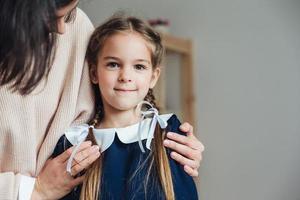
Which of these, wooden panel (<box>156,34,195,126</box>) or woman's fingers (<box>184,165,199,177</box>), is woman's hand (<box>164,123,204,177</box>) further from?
wooden panel (<box>156,34,195,126</box>)

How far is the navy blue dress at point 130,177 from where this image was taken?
0.96 m

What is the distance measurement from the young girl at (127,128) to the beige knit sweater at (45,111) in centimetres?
3

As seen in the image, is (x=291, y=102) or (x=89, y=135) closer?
(x=89, y=135)

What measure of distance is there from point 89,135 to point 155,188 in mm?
202

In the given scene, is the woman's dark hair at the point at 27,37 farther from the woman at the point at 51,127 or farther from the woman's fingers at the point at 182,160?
the woman's fingers at the point at 182,160

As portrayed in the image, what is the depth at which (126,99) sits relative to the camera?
1.02m

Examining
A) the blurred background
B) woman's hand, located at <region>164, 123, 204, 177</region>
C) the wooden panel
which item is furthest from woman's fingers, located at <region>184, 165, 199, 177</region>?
the wooden panel

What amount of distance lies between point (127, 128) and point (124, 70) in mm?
135

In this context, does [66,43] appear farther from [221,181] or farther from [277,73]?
[221,181]

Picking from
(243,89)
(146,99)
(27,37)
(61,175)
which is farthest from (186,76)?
(27,37)

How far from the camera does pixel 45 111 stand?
1.01 metres

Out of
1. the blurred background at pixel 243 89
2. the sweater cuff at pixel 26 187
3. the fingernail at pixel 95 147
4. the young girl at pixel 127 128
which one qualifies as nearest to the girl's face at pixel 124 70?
the young girl at pixel 127 128

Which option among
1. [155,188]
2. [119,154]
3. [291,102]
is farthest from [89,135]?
[291,102]

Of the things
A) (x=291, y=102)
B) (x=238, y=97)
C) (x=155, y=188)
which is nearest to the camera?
(x=155, y=188)
